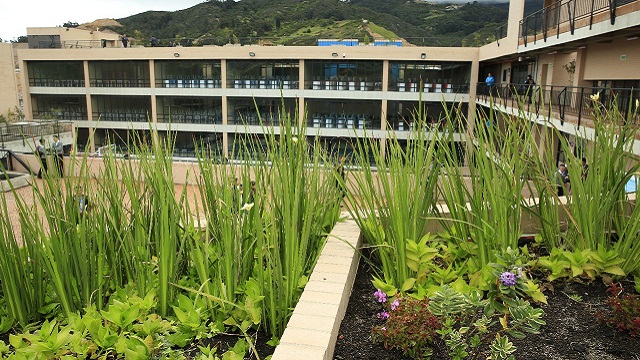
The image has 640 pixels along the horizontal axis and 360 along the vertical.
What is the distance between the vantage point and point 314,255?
2.68 meters

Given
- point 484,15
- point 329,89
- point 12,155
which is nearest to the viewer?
point 12,155

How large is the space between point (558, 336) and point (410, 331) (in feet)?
2.11

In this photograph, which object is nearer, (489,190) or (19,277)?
(19,277)

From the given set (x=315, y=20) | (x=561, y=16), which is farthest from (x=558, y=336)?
(x=315, y=20)

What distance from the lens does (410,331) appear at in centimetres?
178

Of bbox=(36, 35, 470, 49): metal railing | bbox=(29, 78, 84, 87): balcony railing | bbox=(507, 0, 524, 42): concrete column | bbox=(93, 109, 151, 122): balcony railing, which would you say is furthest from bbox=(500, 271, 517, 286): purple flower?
bbox=(29, 78, 84, 87): balcony railing

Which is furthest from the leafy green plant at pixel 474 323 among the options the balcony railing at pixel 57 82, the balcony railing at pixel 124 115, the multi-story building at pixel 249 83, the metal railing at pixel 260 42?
the balcony railing at pixel 57 82

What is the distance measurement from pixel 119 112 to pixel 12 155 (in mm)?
14881

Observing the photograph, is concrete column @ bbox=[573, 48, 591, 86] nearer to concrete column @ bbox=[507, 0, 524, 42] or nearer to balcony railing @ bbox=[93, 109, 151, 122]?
concrete column @ bbox=[507, 0, 524, 42]

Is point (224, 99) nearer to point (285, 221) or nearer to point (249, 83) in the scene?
point (249, 83)

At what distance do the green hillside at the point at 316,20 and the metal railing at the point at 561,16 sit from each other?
38.6 metres

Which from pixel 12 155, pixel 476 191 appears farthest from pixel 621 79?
pixel 12 155

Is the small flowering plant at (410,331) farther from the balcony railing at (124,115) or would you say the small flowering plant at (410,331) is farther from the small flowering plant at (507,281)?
the balcony railing at (124,115)

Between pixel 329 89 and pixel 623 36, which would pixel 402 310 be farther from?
pixel 329 89
